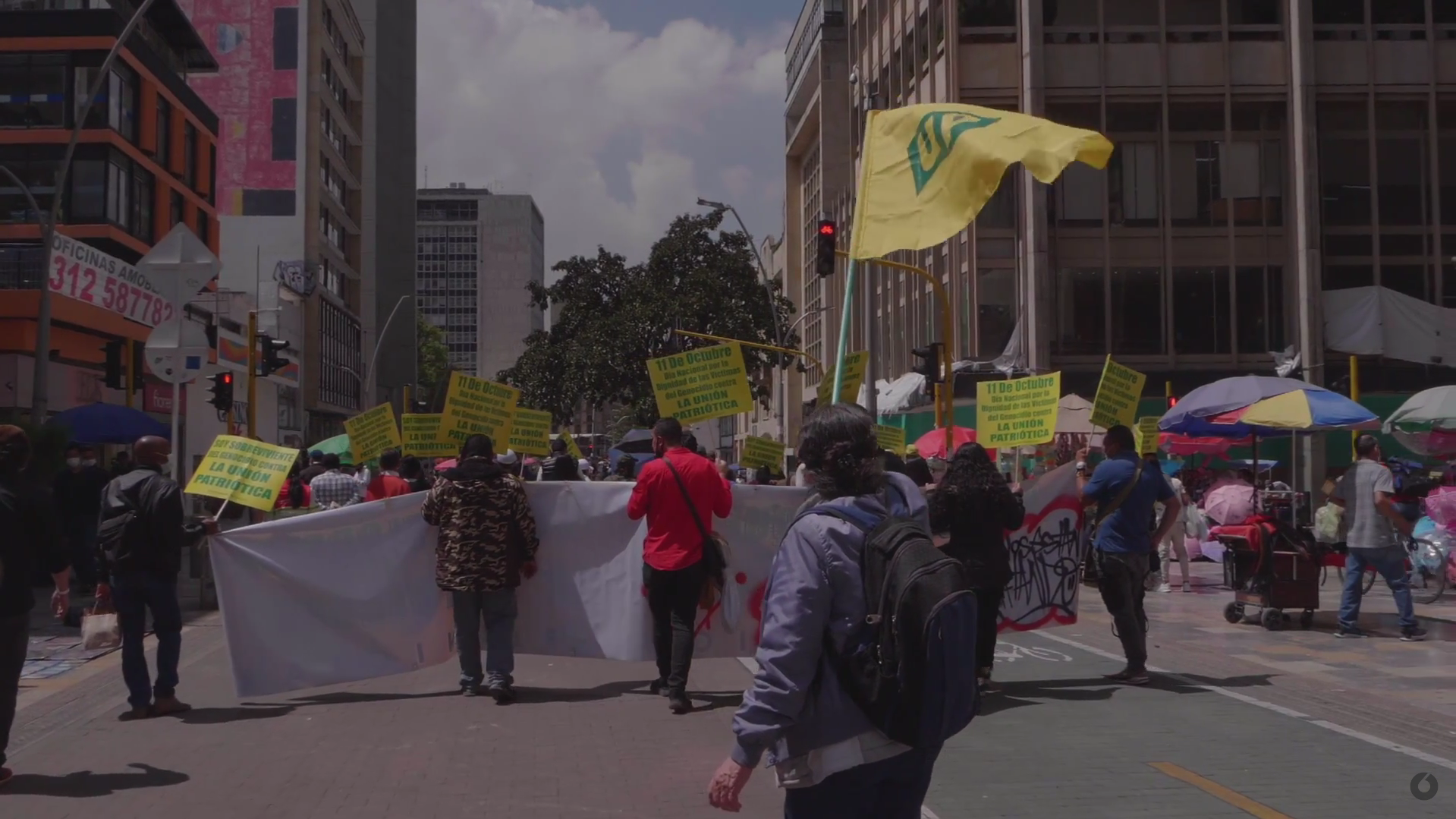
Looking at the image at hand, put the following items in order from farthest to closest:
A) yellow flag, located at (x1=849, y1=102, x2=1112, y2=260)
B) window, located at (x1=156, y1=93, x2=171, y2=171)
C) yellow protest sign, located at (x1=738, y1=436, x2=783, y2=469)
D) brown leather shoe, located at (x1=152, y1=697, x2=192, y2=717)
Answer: window, located at (x1=156, y1=93, x2=171, y2=171)
yellow protest sign, located at (x1=738, y1=436, x2=783, y2=469)
yellow flag, located at (x1=849, y1=102, x2=1112, y2=260)
brown leather shoe, located at (x1=152, y1=697, x2=192, y2=717)

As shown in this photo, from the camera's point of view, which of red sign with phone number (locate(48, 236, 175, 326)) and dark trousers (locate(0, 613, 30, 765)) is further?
red sign with phone number (locate(48, 236, 175, 326))

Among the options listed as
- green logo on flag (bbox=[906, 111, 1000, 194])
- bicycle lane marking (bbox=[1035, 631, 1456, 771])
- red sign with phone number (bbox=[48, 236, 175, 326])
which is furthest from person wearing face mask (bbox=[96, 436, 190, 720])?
red sign with phone number (bbox=[48, 236, 175, 326])

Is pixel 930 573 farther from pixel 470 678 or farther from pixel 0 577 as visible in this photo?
pixel 470 678

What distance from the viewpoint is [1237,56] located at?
36.5m

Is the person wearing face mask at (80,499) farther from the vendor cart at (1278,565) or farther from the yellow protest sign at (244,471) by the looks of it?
the vendor cart at (1278,565)

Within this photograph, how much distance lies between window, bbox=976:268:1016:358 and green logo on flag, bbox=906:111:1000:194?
91.0 feet

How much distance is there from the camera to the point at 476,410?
12906mm

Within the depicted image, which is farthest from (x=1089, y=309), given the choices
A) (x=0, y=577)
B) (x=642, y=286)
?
(x=0, y=577)

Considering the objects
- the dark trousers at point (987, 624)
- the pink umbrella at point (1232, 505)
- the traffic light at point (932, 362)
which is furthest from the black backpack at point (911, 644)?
the traffic light at point (932, 362)

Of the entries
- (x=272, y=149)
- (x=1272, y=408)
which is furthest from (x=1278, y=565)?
(x=272, y=149)

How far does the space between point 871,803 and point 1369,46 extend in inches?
1456

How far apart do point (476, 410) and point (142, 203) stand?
1226 inches

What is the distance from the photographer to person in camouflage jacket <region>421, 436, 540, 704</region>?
374 inches

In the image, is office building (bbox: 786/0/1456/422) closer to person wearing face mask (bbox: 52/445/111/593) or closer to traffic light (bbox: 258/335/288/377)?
traffic light (bbox: 258/335/288/377)
